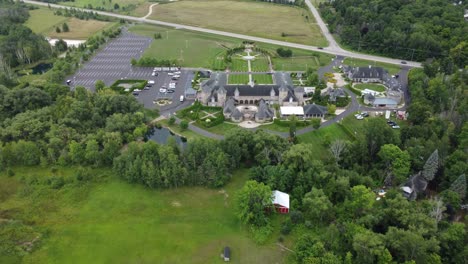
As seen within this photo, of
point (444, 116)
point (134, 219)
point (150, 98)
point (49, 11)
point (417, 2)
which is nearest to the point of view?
point (134, 219)

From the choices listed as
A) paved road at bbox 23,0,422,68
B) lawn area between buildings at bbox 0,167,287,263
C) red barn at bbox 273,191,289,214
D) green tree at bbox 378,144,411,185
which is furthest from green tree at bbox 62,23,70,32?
green tree at bbox 378,144,411,185

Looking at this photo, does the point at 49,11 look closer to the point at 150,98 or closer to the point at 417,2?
the point at 150,98

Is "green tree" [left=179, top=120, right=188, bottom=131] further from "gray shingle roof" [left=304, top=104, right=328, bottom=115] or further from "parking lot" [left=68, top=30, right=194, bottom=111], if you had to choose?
"gray shingle roof" [left=304, top=104, right=328, bottom=115]

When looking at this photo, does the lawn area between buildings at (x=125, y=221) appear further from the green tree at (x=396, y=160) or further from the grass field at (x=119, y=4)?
the grass field at (x=119, y=4)

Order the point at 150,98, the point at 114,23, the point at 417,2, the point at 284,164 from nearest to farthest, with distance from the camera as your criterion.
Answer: the point at 284,164
the point at 150,98
the point at 417,2
the point at 114,23

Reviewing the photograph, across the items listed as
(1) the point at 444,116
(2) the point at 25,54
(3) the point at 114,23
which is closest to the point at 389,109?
(1) the point at 444,116
